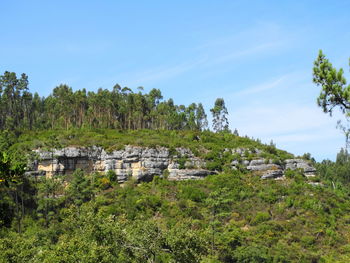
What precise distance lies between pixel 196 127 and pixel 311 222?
5849 centimetres

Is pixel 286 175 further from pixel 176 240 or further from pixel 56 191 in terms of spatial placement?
pixel 176 240

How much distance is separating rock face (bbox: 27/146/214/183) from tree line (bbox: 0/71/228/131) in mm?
17702

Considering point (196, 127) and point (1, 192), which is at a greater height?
point (196, 127)

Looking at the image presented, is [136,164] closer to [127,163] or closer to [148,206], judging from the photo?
[127,163]

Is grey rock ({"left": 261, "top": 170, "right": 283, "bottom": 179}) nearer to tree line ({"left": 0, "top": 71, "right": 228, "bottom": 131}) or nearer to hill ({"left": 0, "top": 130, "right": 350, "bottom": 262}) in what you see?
hill ({"left": 0, "top": 130, "right": 350, "bottom": 262})

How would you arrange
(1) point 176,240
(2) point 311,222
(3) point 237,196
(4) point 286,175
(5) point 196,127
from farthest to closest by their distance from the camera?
(5) point 196,127, (4) point 286,175, (3) point 237,196, (2) point 311,222, (1) point 176,240

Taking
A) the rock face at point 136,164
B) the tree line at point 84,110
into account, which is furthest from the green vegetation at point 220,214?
the tree line at point 84,110

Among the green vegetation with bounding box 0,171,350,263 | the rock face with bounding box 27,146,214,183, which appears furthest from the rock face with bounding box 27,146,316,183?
the green vegetation with bounding box 0,171,350,263

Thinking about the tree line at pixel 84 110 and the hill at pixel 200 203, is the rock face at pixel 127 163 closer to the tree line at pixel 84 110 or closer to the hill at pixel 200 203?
the hill at pixel 200 203

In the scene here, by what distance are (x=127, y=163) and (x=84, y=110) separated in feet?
101

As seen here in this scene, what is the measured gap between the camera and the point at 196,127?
11531 centimetres

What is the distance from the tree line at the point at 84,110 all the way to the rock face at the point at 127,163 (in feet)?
58.1

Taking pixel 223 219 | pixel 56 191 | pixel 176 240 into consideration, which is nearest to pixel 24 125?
pixel 56 191

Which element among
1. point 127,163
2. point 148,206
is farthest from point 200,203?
point 127,163
